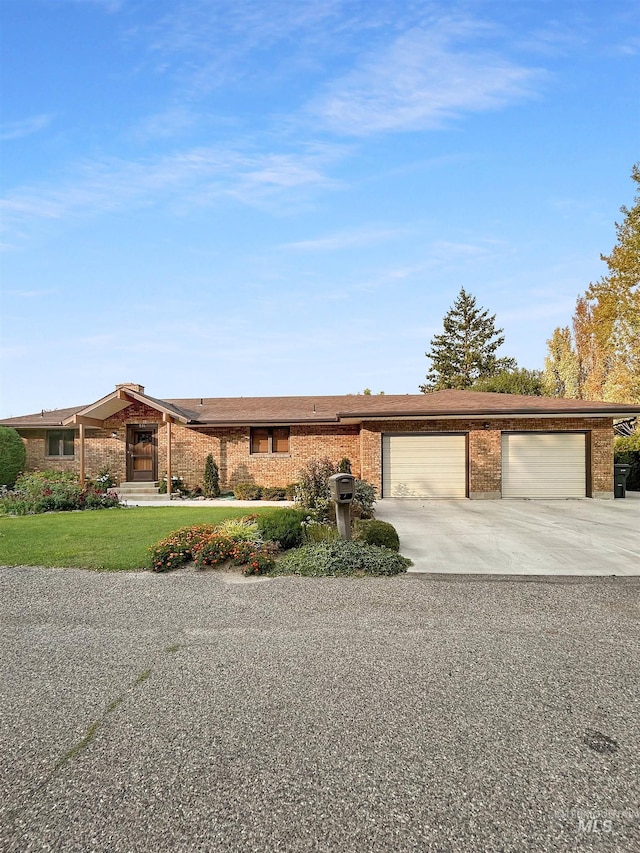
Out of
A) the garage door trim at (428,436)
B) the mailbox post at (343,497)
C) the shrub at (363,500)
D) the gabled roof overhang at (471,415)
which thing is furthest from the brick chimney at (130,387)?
the mailbox post at (343,497)

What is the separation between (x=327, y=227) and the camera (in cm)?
1455

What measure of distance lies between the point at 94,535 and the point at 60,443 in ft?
37.2

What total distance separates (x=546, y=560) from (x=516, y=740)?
499cm

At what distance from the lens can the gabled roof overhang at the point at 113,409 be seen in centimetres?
1597

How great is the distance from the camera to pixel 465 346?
44031 mm

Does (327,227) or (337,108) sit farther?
(327,227)

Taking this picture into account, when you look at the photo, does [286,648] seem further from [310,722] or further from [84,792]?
[84,792]

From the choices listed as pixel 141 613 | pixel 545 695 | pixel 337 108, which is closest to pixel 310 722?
pixel 545 695

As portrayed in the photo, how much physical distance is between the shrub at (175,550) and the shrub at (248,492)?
8.36m

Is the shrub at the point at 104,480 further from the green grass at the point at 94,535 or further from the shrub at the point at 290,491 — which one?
the shrub at the point at 290,491

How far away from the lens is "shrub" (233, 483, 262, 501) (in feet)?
51.9

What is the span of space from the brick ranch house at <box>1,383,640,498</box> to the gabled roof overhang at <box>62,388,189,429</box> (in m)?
0.05

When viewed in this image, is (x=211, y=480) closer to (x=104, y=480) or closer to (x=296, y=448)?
(x=296, y=448)

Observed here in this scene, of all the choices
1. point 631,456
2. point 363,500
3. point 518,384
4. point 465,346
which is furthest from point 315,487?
point 465,346
